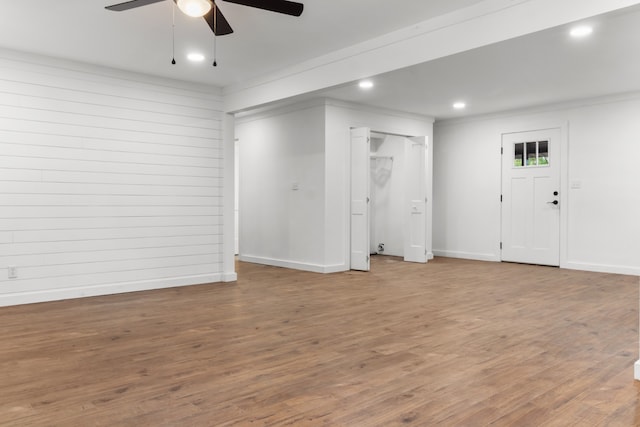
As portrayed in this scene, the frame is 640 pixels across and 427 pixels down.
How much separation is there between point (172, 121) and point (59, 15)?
6.86 feet

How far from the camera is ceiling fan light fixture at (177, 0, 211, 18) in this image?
9.66ft

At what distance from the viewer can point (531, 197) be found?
7738 millimetres

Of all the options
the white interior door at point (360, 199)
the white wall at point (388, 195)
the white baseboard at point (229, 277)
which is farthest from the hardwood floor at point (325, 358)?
the white wall at point (388, 195)

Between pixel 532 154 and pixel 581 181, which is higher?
pixel 532 154

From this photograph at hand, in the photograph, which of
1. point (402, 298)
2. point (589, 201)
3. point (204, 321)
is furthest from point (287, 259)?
point (589, 201)

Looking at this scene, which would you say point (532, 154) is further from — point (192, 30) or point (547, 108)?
point (192, 30)

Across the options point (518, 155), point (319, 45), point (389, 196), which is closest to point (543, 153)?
point (518, 155)

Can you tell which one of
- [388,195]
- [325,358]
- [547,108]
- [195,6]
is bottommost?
[325,358]

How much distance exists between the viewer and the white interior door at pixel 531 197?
24.5ft

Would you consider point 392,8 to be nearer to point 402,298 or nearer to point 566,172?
point 402,298

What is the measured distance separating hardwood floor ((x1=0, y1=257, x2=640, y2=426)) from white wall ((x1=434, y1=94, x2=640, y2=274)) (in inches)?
67.4

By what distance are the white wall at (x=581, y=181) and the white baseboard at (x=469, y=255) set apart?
0.02m

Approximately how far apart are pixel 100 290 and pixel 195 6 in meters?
3.60

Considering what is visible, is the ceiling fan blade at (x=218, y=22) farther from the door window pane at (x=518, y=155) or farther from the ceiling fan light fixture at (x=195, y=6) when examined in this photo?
the door window pane at (x=518, y=155)
